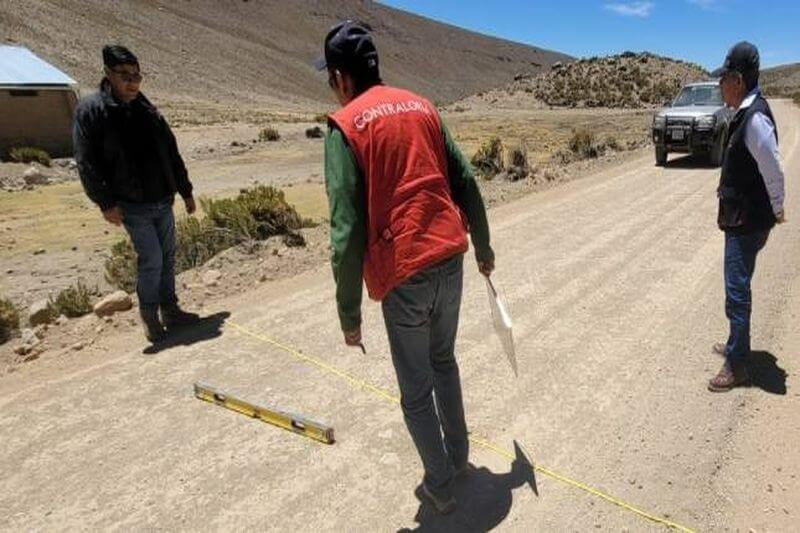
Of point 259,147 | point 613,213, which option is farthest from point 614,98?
point 613,213

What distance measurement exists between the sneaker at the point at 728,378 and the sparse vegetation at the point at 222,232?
5676 millimetres

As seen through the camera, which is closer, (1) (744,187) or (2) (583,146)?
(1) (744,187)

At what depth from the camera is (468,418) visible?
405cm

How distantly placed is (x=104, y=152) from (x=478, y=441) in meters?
3.63

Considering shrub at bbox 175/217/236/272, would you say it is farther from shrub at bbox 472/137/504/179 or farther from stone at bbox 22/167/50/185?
stone at bbox 22/167/50/185

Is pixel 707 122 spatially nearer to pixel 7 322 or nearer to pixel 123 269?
pixel 123 269

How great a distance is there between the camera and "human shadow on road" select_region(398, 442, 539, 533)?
3.09m

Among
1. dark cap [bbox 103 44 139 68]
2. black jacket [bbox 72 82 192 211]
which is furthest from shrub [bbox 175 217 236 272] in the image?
dark cap [bbox 103 44 139 68]

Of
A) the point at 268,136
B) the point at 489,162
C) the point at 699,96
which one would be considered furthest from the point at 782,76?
the point at 489,162

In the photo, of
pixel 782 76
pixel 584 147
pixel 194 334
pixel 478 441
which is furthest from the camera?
pixel 782 76

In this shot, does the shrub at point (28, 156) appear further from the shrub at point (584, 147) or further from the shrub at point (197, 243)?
the shrub at point (584, 147)

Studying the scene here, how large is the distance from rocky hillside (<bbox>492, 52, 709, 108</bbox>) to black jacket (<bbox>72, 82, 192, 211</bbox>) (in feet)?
165

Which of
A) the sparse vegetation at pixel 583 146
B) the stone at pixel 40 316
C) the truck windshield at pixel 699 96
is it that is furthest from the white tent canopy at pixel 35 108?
the truck windshield at pixel 699 96

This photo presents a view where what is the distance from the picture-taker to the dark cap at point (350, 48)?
2598 mm
